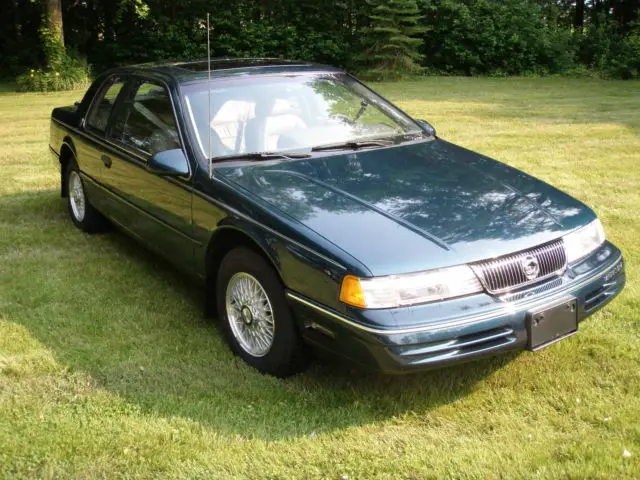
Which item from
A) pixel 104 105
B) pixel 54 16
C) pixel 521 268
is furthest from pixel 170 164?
pixel 54 16

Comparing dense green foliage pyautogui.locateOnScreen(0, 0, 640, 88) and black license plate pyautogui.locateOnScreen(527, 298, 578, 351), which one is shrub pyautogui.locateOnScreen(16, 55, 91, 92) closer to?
dense green foliage pyautogui.locateOnScreen(0, 0, 640, 88)

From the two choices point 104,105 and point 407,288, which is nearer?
point 407,288

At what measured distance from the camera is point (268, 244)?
145 inches

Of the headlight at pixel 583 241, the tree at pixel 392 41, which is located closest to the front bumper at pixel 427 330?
the headlight at pixel 583 241

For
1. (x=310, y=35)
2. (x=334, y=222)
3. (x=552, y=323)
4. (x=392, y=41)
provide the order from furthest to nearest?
(x=310, y=35) < (x=392, y=41) < (x=334, y=222) < (x=552, y=323)

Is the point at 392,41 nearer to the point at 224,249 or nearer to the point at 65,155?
the point at 65,155

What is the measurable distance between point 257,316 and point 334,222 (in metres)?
0.69

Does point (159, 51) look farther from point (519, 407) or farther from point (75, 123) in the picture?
point (519, 407)

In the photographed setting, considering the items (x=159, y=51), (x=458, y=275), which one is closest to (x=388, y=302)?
(x=458, y=275)

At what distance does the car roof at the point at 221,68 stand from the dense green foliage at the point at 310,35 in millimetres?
16298

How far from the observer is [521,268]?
136 inches

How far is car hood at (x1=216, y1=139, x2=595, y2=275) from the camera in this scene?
341 cm

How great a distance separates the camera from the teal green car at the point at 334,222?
10.8 feet

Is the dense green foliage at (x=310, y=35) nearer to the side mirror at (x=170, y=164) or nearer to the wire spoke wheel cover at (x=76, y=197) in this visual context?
the wire spoke wheel cover at (x=76, y=197)
